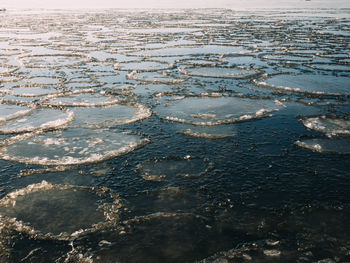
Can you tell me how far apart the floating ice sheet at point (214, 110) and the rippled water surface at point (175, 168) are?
1.9 inches

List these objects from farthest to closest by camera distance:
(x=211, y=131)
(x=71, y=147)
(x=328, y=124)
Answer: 1. (x=328, y=124)
2. (x=211, y=131)
3. (x=71, y=147)

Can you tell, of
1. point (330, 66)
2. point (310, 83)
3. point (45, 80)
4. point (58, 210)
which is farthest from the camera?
point (330, 66)

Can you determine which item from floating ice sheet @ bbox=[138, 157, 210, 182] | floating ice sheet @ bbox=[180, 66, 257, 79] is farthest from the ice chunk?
floating ice sheet @ bbox=[180, 66, 257, 79]

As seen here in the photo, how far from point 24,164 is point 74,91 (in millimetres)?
4588

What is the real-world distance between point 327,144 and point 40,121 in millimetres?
6565

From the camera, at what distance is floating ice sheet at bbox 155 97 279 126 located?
7457 mm

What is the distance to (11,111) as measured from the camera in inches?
312

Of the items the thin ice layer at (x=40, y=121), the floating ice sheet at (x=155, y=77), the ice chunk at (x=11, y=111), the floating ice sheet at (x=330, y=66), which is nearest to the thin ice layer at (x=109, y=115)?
the thin ice layer at (x=40, y=121)

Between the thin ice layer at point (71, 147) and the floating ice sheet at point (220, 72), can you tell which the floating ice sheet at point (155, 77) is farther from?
the thin ice layer at point (71, 147)

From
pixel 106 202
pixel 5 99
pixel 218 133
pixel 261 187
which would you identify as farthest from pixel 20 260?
pixel 5 99

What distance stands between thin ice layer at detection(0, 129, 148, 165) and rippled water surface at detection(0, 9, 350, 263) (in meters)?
0.04

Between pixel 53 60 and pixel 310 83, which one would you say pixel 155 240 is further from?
pixel 53 60

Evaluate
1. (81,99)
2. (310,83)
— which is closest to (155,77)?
(81,99)

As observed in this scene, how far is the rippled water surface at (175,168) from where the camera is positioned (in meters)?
3.65
